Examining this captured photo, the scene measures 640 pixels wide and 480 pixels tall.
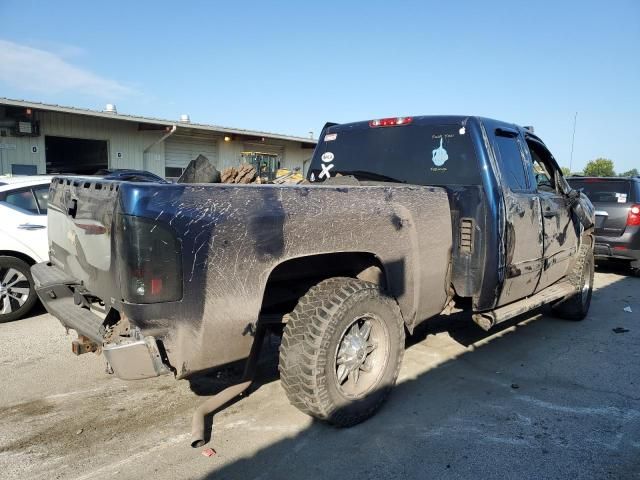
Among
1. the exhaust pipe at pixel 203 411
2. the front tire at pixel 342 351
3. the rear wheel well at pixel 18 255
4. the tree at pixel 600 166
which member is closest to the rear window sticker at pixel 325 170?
the front tire at pixel 342 351

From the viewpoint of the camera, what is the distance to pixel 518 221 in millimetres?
4184

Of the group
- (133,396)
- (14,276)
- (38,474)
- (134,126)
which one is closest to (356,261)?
(133,396)

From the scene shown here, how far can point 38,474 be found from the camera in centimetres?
269

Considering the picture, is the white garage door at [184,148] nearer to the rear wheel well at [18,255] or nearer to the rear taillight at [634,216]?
the rear wheel well at [18,255]

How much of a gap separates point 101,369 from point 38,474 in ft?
5.05

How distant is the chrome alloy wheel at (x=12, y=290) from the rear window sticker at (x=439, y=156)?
4.72 metres

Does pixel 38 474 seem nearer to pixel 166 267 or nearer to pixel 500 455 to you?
pixel 166 267

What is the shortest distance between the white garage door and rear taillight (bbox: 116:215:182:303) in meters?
16.4

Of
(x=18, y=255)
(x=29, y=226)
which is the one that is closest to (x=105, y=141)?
(x=29, y=226)

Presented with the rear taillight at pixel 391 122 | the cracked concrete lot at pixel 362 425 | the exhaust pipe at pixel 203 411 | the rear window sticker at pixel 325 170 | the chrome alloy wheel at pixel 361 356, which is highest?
the rear taillight at pixel 391 122

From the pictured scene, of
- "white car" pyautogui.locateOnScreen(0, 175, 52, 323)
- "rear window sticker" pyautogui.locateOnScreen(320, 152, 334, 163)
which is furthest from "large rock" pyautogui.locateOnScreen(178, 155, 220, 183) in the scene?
"white car" pyautogui.locateOnScreen(0, 175, 52, 323)

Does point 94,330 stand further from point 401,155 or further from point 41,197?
point 41,197

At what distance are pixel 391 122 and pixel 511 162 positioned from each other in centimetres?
116

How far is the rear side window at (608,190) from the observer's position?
28.2 feet
